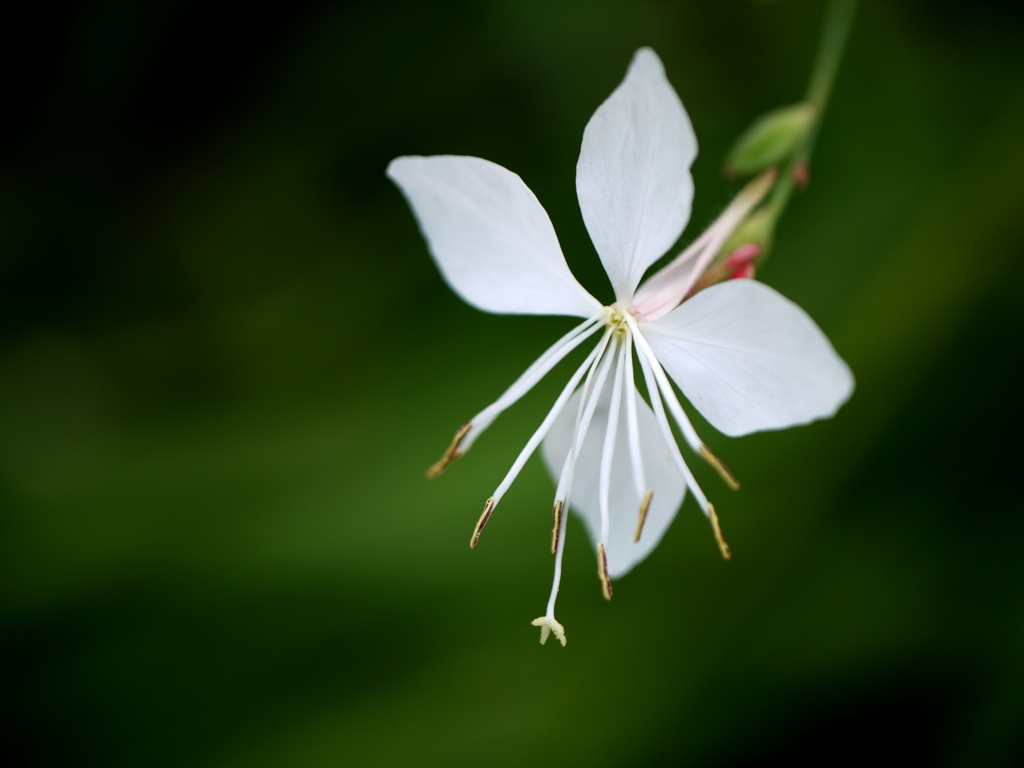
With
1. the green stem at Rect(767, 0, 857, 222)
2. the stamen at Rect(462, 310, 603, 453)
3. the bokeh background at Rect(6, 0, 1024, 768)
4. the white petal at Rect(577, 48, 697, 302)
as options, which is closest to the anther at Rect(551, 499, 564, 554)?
the stamen at Rect(462, 310, 603, 453)

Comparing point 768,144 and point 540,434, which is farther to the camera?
point 768,144

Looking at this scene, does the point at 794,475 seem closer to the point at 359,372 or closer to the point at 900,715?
the point at 900,715

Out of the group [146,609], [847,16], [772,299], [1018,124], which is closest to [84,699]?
[146,609]

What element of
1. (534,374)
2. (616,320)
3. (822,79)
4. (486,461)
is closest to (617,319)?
(616,320)

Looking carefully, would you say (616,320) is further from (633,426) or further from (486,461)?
(486,461)

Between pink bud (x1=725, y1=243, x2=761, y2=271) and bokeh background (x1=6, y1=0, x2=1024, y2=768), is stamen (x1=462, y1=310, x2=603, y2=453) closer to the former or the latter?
pink bud (x1=725, y1=243, x2=761, y2=271)

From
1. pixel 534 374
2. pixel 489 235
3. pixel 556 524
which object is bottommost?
pixel 556 524
